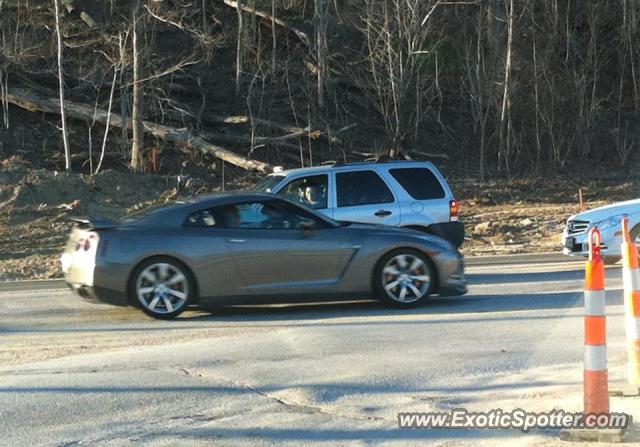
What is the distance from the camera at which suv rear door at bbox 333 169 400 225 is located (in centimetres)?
1385

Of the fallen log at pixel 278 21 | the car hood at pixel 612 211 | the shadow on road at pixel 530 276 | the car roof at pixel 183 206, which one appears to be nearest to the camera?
the car roof at pixel 183 206

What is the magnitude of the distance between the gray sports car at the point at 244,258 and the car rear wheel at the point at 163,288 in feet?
0.04

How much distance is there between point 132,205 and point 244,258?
1397cm

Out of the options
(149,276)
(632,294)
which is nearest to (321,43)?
(149,276)

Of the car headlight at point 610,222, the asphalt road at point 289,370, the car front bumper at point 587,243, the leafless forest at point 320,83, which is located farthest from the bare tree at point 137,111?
the car headlight at point 610,222

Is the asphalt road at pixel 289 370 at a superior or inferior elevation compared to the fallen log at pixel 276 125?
inferior

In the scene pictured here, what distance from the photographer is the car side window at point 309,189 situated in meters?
13.9

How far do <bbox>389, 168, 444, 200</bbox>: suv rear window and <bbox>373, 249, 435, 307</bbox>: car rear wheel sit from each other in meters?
3.14

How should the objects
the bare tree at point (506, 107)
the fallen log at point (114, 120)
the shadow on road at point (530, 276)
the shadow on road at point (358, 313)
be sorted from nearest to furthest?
the shadow on road at point (358, 313) → the shadow on road at point (530, 276) → the fallen log at point (114, 120) → the bare tree at point (506, 107)

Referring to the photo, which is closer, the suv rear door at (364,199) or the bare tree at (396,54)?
the suv rear door at (364,199)

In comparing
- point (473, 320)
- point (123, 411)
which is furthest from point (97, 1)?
point (123, 411)

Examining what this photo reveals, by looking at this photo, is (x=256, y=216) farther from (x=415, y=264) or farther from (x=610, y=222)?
(x=610, y=222)

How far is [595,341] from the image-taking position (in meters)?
5.62

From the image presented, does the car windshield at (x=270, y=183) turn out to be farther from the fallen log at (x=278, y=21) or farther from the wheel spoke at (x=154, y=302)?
the fallen log at (x=278, y=21)
